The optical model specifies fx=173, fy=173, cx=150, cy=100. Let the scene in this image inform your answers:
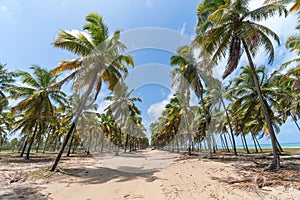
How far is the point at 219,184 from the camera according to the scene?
22.3ft

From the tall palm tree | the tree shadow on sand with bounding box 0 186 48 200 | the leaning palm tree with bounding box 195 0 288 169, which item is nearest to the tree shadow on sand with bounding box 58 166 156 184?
the tree shadow on sand with bounding box 0 186 48 200

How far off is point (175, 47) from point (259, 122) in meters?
20.4

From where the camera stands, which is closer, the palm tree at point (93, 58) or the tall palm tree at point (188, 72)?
the palm tree at point (93, 58)

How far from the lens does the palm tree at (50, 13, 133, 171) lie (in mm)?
11086

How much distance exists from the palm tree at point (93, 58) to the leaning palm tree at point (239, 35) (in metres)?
5.91

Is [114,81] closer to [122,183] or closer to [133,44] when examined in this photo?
[133,44]

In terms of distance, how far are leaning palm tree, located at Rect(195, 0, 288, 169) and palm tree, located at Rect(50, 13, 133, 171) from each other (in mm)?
5905

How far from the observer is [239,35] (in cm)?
1072

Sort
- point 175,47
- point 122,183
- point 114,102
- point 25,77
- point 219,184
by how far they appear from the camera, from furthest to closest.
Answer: point 114,102
point 175,47
point 25,77
point 122,183
point 219,184

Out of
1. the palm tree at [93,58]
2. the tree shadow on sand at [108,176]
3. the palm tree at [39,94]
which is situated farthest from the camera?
the palm tree at [39,94]

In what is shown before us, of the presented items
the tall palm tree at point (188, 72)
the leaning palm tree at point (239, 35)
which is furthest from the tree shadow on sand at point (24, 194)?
the tall palm tree at point (188, 72)

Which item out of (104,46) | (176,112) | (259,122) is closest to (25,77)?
(104,46)

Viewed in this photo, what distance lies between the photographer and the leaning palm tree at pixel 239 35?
9555 millimetres

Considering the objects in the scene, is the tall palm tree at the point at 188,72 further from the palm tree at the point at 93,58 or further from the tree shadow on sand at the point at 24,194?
the tree shadow on sand at the point at 24,194
